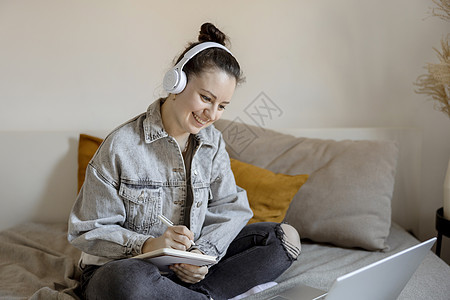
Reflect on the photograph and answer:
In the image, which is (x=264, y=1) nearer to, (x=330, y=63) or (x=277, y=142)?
(x=330, y=63)

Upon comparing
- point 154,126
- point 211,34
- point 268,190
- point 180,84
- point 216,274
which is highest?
point 211,34

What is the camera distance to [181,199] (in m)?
1.29

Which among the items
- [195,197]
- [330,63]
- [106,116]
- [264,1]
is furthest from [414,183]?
[106,116]

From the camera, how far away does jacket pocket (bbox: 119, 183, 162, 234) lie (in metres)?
1.22

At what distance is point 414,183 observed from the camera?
80.4 inches

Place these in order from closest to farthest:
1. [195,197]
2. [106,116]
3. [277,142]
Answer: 1. [195,197]
2. [277,142]
3. [106,116]

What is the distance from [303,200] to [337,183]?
131 millimetres

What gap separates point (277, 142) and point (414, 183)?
2.17ft

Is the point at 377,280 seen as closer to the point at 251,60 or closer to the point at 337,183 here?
the point at 337,183

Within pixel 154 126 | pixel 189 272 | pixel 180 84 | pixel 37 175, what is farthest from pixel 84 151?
pixel 189 272

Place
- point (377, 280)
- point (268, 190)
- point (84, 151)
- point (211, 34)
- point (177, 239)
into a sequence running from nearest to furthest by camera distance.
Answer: point (377, 280) → point (177, 239) → point (211, 34) → point (268, 190) → point (84, 151)

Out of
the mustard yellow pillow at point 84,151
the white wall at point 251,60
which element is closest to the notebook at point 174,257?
the mustard yellow pillow at point 84,151

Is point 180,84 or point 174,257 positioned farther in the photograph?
point 180,84

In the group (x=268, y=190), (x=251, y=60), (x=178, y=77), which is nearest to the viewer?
(x=178, y=77)
